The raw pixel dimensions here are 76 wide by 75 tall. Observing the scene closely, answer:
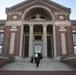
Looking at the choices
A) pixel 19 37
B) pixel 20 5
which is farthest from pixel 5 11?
pixel 19 37

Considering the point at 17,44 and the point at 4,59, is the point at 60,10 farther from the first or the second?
the point at 4,59

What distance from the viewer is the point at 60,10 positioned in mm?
30562

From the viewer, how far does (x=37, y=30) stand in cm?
3306

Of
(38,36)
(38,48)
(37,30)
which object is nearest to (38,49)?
(38,48)

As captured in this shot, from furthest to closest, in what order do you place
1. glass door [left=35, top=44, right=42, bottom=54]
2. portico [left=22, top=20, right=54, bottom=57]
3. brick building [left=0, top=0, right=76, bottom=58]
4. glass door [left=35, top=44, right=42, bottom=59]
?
glass door [left=35, top=44, right=42, bottom=54], glass door [left=35, top=44, right=42, bottom=59], portico [left=22, top=20, right=54, bottom=57], brick building [left=0, top=0, right=76, bottom=58]

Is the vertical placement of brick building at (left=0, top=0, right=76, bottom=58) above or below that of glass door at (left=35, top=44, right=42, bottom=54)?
above

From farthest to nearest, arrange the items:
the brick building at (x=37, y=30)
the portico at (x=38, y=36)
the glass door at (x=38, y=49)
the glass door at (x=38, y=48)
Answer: the glass door at (x=38, y=48), the glass door at (x=38, y=49), the portico at (x=38, y=36), the brick building at (x=37, y=30)

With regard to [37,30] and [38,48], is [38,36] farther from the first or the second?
[38,48]

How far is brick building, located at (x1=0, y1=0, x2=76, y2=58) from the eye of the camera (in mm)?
27781

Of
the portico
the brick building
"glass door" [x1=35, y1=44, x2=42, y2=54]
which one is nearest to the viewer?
the brick building

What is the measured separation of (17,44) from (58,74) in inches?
607

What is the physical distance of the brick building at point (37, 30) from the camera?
2778 centimetres

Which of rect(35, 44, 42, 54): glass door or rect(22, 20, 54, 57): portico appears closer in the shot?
rect(22, 20, 54, 57): portico

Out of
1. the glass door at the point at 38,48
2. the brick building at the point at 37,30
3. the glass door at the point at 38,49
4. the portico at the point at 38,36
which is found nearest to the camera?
the brick building at the point at 37,30
